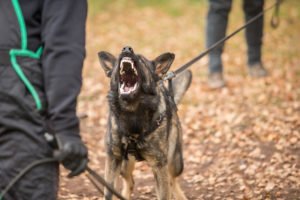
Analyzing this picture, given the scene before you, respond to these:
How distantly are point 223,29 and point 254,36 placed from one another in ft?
2.86

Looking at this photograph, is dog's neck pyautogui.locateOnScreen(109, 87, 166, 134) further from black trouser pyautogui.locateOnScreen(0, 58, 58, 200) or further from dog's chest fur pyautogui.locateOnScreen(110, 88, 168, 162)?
black trouser pyautogui.locateOnScreen(0, 58, 58, 200)

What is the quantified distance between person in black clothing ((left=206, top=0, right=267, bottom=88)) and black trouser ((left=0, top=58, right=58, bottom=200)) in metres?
5.55

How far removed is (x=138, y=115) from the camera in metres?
3.92

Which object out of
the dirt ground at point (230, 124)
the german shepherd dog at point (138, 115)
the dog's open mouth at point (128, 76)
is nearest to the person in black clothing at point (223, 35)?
the dirt ground at point (230, 124)

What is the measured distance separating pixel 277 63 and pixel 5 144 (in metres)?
8.16

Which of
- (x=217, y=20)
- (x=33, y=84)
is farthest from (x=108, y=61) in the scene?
(x=217, y=20)

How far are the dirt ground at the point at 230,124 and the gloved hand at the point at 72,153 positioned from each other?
263cm

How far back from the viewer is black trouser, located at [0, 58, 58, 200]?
2.35 m

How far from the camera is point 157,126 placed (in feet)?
13.0

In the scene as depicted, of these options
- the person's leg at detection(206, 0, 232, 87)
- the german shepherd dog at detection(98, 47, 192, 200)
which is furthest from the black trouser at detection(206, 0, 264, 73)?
the german shepherd dog at detection(98, 47, 192, 200)

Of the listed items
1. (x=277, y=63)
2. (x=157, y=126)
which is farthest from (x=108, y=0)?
(x=157, y=126)

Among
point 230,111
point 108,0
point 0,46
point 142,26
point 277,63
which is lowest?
point 0,46

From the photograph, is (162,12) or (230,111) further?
(162,12)

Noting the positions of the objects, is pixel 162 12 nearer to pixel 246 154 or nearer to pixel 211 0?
pixel 211 0
